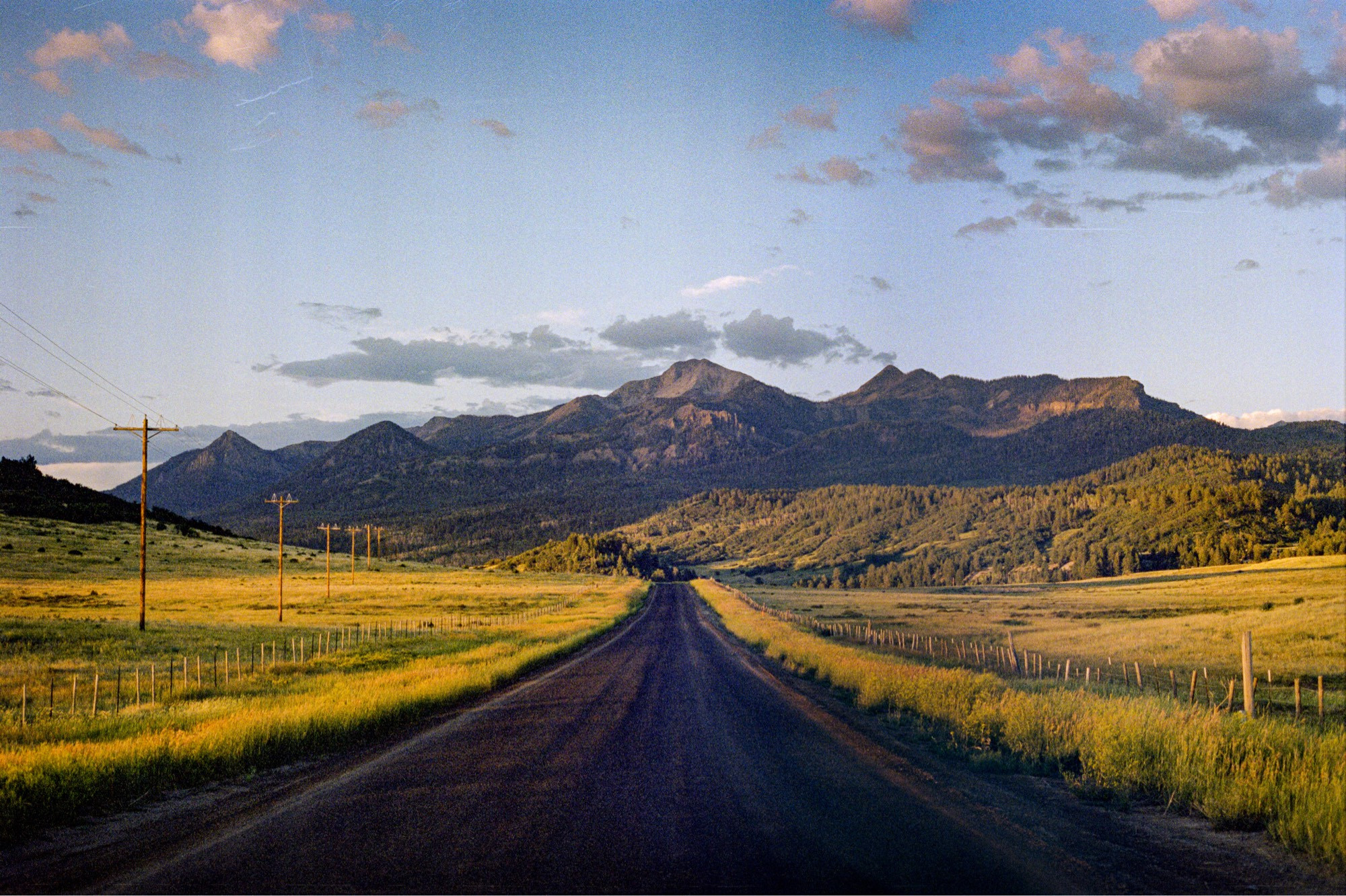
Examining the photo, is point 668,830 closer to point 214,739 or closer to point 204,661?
point 214,739

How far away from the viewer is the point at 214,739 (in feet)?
43.7

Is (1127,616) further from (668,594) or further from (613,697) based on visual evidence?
(668,594)

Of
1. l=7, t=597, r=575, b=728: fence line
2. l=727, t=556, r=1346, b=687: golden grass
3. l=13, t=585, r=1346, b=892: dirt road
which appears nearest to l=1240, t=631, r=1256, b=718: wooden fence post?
l=13, t=585, r=1346, b=892: dirt road

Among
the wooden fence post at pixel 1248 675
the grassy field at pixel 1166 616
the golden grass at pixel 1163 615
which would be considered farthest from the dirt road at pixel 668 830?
the golden grass at pixel 1163 615

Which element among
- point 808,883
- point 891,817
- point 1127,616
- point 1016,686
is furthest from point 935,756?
point 1127,616

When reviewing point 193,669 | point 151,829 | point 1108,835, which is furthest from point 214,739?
point 193,669

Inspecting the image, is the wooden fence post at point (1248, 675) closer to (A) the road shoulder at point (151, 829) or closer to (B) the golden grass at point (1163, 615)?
→ (A) the road shoulder at point (151, 829)

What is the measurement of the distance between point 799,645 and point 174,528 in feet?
392

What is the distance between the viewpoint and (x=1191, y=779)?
10422 mm

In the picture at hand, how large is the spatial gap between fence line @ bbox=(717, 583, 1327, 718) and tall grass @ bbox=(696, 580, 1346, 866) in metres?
3.70

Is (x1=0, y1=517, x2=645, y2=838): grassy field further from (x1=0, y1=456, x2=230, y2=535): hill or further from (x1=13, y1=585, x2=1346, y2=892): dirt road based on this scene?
(x1=0, y1=456, x2=230, y2=535): hill

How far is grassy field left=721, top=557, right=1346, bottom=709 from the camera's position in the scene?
121ft

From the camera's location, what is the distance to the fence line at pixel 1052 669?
21234 mm

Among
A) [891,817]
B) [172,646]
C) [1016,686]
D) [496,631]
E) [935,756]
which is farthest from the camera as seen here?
[496,631]
